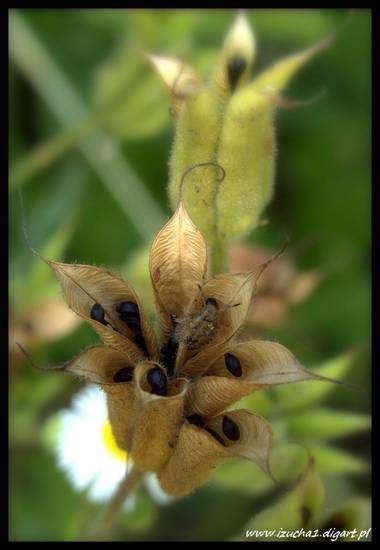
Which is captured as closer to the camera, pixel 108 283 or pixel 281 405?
pixel 108 283

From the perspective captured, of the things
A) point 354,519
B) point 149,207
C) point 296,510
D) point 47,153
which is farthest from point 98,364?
point 149,207

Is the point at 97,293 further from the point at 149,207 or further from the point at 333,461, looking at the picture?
the point at 149,207

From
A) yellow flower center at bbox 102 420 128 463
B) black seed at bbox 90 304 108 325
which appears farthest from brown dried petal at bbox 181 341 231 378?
yellow flower center at bbox 102 420 128 463
